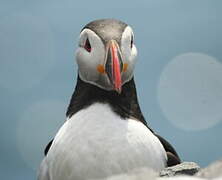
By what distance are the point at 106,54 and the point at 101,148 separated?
1.01 m

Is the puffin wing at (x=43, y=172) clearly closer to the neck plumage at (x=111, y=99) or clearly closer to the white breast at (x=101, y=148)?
the white breast at (x=101, y=148)

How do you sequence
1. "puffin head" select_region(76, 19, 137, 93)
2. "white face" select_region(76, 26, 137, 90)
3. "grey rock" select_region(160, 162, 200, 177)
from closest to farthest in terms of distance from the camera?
"grey rock" select_region(160, 162, 200, 177), "puffin head" select_region(76, 19, 137, 93), "white face" select_region(76, 26, 137, 90)

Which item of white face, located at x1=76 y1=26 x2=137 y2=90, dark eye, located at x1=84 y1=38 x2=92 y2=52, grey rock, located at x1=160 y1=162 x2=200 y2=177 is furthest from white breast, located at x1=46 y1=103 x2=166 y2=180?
grey rock, located at x1=160 y1=162 x2=200 y2=177

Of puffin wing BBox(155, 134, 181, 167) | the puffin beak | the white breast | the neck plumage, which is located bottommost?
puffin wing BBox(155, 134, 181, 167)

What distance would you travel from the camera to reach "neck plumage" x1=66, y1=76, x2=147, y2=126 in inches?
210

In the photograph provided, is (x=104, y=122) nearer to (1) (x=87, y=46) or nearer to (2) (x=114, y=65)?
(2) (x=114, y=65)

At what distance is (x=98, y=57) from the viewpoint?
16.7 ft

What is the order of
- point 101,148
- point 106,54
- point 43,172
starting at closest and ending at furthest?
1. point 101,148
2. point 106,54
3. point 43,172

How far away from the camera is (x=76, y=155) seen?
15.9 ft

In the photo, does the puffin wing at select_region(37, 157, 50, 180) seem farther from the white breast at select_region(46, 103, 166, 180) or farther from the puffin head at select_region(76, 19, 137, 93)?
the puffin head at select_region(76, 19, 137, 93)

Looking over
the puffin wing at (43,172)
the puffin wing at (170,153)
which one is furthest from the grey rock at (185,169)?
the puffin wing at (43,172)

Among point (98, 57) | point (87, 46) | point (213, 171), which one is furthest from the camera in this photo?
point (87, 46)

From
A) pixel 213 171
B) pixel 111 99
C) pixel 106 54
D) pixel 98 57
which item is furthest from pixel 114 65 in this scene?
pixel 213 171

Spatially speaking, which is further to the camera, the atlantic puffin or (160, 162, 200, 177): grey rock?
the atlantic puffin
